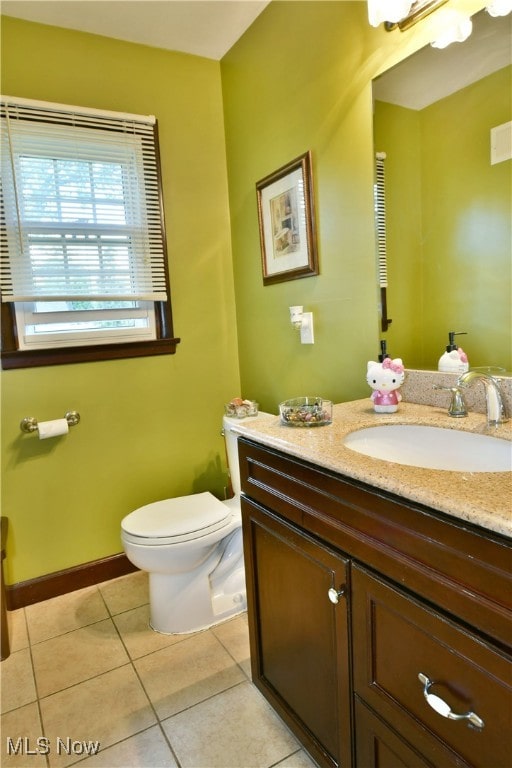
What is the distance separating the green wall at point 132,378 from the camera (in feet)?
6.48

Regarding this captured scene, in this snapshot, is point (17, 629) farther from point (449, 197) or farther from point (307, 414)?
point (449, 197)

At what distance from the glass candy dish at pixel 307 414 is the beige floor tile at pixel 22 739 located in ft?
Result: 4.00

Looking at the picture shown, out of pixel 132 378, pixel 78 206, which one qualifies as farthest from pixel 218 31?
Result: pixel 132 378

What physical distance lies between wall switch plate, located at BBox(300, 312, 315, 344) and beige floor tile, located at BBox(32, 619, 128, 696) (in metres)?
1.43

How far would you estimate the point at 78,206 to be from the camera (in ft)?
6.63

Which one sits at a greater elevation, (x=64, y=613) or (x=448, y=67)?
(x=448, y=67)

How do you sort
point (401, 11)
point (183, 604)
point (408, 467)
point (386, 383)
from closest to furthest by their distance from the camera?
1. point (408, 467)
2. point (401, 11)
3. point (386, 383)
4. point (183, 604)

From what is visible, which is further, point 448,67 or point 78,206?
point 78,206

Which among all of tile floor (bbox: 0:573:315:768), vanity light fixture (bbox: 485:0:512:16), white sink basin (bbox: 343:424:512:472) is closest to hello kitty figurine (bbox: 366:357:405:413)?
white sink basin (bbox: 343:424:512:472)

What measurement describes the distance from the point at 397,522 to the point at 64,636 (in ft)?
5.41

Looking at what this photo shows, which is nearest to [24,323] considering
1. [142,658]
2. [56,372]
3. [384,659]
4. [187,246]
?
[56,372]

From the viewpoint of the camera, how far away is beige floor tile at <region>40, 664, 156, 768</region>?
137 centimetres

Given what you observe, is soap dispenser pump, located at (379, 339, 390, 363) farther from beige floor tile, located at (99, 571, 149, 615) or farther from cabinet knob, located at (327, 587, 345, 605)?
beige floor tile, located at (99, 571, 149, 615)

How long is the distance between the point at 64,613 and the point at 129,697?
633 millimetres
